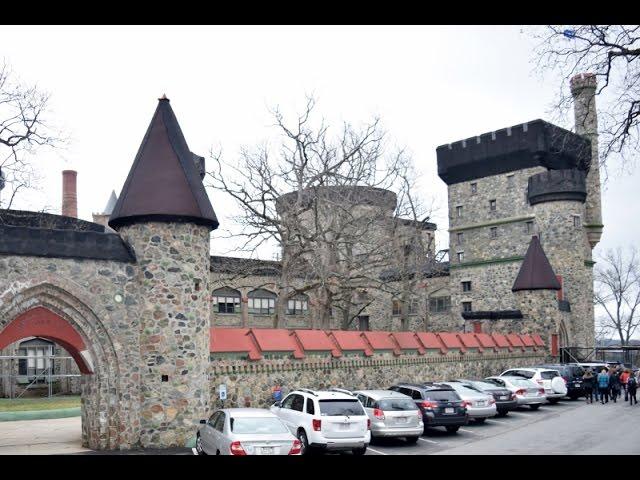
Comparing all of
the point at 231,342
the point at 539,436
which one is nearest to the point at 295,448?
the point at 231,342

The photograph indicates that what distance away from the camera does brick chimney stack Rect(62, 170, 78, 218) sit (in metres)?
50.2

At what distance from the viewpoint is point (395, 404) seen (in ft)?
58.6

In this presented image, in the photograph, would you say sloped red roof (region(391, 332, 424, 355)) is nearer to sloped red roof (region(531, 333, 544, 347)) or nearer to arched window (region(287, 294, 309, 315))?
sloped red roof (region(531, 333, 544, 347))

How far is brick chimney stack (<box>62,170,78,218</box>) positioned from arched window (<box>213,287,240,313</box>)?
1202 cm

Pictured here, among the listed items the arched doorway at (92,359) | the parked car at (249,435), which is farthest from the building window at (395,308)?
the parked car at (249,435)

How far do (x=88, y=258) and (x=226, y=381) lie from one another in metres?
5.32

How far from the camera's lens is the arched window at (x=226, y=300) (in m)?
49.8

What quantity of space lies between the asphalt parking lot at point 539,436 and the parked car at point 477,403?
389mm

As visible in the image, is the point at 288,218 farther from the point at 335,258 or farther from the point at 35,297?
the point at 35,297

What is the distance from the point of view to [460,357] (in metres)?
31.5

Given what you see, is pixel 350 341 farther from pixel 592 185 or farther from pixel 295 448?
pixel 592 185

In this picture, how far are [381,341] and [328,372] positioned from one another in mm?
3810

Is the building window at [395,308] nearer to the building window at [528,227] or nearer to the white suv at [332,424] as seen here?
the building window at [528,227]
